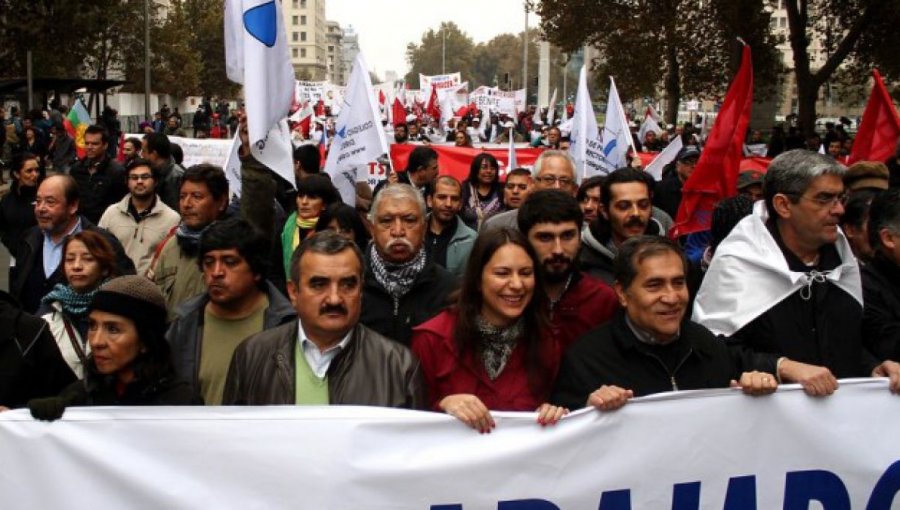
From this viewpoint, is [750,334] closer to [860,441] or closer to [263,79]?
[860,441]

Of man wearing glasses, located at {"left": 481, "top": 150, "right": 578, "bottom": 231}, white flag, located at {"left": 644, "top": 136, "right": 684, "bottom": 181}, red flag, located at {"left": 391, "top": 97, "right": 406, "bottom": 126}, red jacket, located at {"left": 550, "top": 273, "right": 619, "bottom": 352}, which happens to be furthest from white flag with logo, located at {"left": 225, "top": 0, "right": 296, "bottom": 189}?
red flag, located at {"left": 391, "top": 97, "right": 406, "bottom": 126}

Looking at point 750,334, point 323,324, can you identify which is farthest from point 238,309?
point 750,334

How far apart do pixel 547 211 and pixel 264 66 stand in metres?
2.47

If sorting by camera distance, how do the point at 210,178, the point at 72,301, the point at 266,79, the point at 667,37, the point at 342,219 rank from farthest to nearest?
the point at 667,37 → the point at 266,79 → the point at 210,178 → the point at 342,219 → the point at 72,301

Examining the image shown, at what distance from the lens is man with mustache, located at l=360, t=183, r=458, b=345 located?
426cm

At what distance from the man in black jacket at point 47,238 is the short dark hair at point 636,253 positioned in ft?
10.00

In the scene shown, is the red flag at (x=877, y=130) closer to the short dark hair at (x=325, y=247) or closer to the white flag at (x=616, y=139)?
the white flag at (x=616, y=139)

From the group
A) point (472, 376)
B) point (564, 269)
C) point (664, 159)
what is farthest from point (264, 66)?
point (664, 159)

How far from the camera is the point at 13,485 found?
3.19m

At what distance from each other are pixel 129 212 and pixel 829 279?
4.32 meters

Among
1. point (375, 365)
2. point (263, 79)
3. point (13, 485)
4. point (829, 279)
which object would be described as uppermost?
point (263, 79)

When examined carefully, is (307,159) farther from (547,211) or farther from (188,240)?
(547,211)

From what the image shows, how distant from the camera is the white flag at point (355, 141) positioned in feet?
26.7

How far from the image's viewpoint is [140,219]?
256 inches
